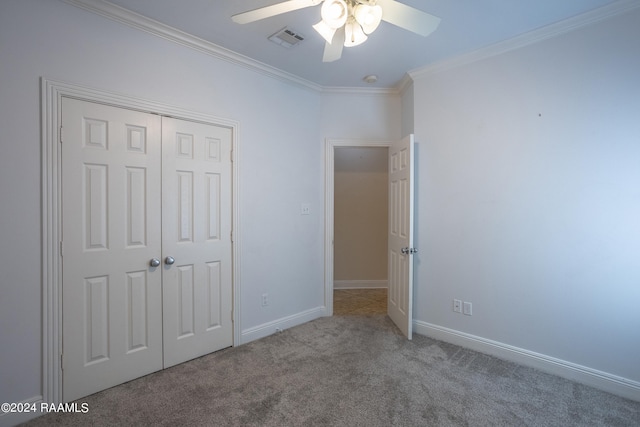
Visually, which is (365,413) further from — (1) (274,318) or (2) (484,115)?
(2) (484,115)

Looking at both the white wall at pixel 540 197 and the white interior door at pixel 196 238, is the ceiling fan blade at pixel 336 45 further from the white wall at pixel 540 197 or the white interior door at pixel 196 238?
the white wall at pixel 540 197

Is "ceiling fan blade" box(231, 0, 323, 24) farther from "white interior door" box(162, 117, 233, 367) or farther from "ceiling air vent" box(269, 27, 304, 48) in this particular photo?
"white interior door" box(162, 117, 233, 367)

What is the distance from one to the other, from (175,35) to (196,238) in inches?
63.0

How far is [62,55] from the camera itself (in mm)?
1943

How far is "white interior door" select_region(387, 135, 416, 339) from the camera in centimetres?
294

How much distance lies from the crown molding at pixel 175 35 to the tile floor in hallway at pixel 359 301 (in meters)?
2.76

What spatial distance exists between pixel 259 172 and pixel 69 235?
1540mm

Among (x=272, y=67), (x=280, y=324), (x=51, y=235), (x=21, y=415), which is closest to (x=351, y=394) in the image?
(x=280, y=324)

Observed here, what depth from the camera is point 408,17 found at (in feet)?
4.81

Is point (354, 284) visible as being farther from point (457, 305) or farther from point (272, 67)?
point (272, 67)

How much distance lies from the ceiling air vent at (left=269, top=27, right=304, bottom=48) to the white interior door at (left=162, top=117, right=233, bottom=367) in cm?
87

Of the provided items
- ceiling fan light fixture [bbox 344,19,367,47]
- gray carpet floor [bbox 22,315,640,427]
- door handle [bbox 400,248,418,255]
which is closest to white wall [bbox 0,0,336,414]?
gray carpet floor [bbox 22,315,640,427]

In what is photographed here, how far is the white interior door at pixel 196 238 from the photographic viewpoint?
244 cm

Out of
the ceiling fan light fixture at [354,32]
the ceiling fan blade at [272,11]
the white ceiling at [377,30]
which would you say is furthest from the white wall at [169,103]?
the ceiling fan light fixture at [354,32]
